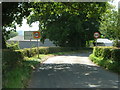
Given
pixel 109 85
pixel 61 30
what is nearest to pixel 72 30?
pixel 61 30

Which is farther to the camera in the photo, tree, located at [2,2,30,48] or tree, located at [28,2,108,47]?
tree, located at [28,2,108,47]

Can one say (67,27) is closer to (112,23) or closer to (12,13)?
(112,23)

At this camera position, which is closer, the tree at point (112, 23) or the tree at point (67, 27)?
the tree at point (112, 23)

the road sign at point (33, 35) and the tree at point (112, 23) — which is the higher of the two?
the tree at point (112, 23)

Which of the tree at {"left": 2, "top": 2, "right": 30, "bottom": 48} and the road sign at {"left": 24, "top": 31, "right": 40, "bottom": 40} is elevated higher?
the tree at {"left": 2, "top": 2, "right": 30, "bottom": 48}

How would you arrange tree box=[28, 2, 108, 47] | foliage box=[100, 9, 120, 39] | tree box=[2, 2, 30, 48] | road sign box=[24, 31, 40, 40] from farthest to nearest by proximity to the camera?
tree box=[28, 2, 108, 47] < foliage box=[100, 9, 120, 39] < road sign box=[24, 31, 40, 40] < tree box=[2, 2, 30, 48]

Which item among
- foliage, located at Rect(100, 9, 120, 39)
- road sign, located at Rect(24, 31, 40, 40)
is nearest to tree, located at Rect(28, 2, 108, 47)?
road sign, located at Rect(24, 31, 40, 40)

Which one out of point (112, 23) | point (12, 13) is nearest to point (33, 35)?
point (12, 13)

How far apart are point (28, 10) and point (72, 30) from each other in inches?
1183

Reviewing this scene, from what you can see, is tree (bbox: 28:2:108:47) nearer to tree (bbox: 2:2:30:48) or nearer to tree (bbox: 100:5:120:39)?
tree (bbox: 100:5:120:39)

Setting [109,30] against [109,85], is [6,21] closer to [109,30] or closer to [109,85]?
[109,85]

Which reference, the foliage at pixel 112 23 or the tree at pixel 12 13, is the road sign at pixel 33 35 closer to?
the tree at pixel 12 13

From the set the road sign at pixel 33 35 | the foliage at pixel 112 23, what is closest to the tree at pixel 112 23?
the foliage at pixel 112 23

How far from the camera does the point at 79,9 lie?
1911 centimetres
